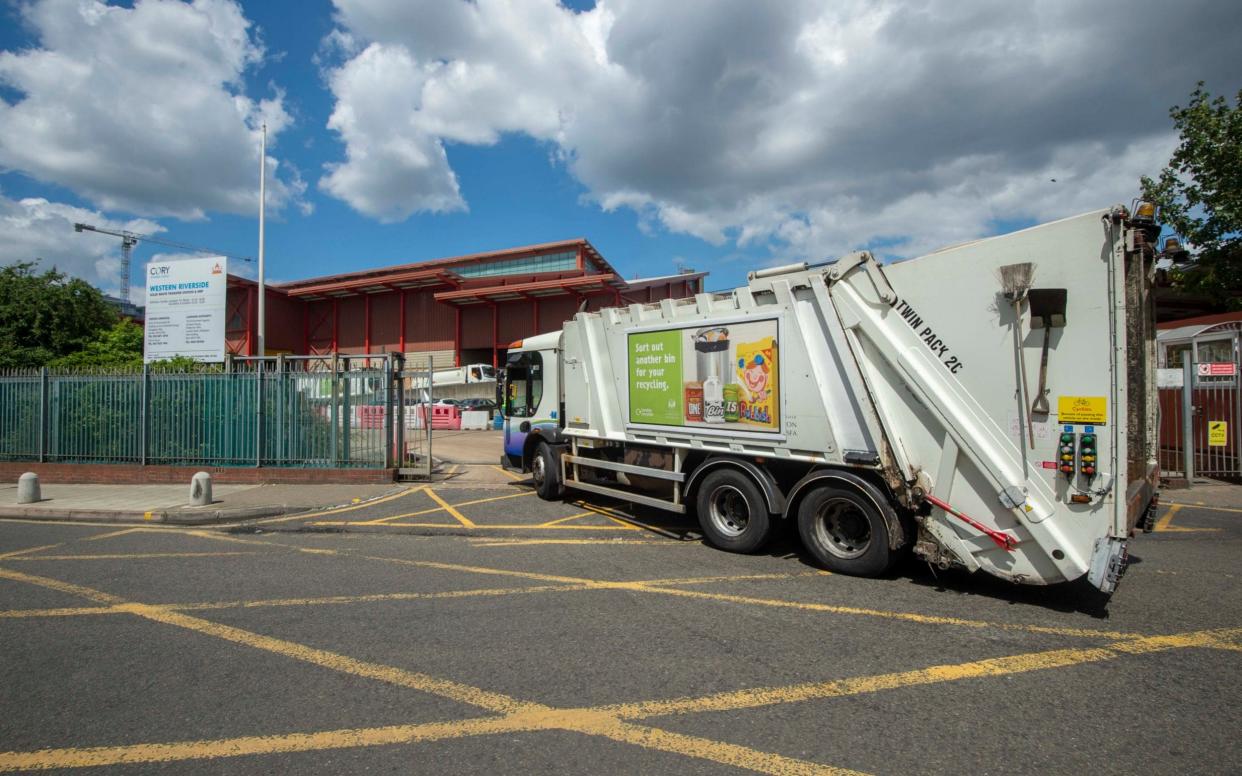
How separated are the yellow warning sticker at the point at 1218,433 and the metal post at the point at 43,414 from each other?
23.7 meters

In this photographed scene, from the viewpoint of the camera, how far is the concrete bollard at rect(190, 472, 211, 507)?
998 centimetres

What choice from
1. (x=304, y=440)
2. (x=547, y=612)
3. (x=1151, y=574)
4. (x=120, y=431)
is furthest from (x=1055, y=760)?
(x=120, y=431)

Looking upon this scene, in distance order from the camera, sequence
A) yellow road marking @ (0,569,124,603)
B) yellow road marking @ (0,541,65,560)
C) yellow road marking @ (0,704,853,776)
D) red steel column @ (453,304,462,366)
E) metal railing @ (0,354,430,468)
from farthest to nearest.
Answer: red steel column @ (453,304,462,366) → metal railing @ (0,354,430,468) → yellow road marking @ (0,541,65,560) → yellow road marking @ (0,569,124,603) → yellow road marking @ (0,704,853,776)

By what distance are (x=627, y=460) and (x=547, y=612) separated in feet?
11.8

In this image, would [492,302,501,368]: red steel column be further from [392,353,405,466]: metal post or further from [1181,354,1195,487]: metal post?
[1181,354,1195,487]: metal post

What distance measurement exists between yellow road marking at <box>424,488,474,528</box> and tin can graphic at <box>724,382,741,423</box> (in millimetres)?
3921

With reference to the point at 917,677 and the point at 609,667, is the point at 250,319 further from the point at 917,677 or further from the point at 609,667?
the point at 917,677

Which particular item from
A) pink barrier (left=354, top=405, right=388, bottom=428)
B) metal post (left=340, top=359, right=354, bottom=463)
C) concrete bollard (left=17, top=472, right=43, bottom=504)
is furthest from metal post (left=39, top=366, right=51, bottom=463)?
pink barrier (left=354, top=405, right=388, bottom=428)

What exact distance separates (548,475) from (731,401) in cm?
410

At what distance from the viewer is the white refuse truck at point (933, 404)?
14.7ft

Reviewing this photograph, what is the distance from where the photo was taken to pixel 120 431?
13.3m

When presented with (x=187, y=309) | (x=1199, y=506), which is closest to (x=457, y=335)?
(x=187, y=309)

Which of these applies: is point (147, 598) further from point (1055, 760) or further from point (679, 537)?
point (1055, 760)

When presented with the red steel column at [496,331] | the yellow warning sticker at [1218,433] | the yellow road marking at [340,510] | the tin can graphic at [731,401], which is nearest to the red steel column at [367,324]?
the red steel column at [496,331]
